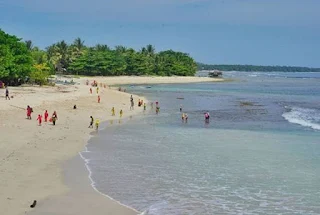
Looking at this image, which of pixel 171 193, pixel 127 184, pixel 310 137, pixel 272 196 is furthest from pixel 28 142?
pixel 310 137

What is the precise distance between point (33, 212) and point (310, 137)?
875 inches

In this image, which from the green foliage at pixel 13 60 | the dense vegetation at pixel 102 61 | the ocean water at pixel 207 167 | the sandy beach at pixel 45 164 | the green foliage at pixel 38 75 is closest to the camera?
the sandy beach at pixel 45 164

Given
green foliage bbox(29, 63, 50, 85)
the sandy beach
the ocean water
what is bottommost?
the ocean water

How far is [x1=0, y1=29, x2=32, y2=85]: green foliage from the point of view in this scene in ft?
190

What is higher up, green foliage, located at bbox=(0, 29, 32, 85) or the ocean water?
green foliage, located at bbox=(0, 29, 32, 85)

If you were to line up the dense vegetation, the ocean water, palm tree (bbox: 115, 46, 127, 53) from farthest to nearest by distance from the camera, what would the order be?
palm tree (bbox: 115, 46, 127, 53) < the dense vegetation < the ocean water

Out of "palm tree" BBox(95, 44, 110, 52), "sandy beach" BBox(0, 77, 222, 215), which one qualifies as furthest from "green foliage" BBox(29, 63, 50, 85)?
"palm tree" BBox(95, 44, 110, 52)

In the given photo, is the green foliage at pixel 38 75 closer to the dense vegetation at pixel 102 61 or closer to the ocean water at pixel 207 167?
the dense vegetation at pixel 102 61

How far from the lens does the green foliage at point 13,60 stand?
190ft

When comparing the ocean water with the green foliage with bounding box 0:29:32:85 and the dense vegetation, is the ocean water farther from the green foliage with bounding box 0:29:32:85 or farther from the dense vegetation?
the dense vegetation

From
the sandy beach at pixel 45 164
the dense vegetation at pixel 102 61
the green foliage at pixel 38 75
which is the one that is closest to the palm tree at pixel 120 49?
the dense vegetation at pixel 102 61

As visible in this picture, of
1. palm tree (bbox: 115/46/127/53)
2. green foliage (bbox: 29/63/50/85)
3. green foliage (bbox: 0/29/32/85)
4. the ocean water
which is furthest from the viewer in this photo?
palm tree (bbox: 115/46/127/53)

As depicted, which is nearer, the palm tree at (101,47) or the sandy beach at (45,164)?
the sandy beach at (45,164)

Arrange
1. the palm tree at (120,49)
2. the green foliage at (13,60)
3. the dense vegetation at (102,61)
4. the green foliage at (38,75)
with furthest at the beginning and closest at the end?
the palm tree at (120,49) < the dense vegetation at (102,61) < the green foliage at (38,75) < the green foliage at (13,60)
